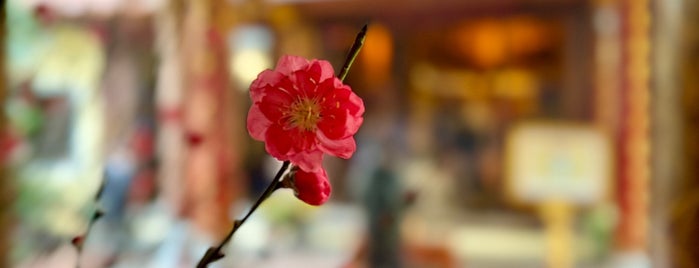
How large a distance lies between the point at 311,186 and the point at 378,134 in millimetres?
1637

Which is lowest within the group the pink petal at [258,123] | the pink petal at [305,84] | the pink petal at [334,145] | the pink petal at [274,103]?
the pink petal at [334,145]

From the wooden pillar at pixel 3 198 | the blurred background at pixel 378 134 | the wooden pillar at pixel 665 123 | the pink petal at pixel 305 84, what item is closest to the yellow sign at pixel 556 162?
the blurred background at pixel 378 134

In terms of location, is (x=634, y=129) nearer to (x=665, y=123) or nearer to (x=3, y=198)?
(x=665, y=123)

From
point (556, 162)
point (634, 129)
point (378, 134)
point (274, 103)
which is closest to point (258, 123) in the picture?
point (274, 103)

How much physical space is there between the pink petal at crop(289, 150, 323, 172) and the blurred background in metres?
0.26

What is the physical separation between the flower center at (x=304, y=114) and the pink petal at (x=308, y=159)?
0.05 feet

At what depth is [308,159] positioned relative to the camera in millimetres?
432

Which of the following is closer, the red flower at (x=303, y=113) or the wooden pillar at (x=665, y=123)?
the red flower at (x=303, y=113)

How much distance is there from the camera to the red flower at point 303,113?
17.2 inches

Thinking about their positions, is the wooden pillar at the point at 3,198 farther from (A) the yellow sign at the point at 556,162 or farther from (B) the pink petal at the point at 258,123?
(A) the yellow sign at the point at 556,162

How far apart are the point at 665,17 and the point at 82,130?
77cm

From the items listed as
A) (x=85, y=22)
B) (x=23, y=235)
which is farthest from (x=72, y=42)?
(x=23, y=235)

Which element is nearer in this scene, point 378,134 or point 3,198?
point 3,198

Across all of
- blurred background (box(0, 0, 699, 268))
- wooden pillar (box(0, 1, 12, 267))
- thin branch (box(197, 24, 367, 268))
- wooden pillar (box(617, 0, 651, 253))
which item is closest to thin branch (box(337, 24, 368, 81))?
thin branch (box(197, 24, 367, 268))
